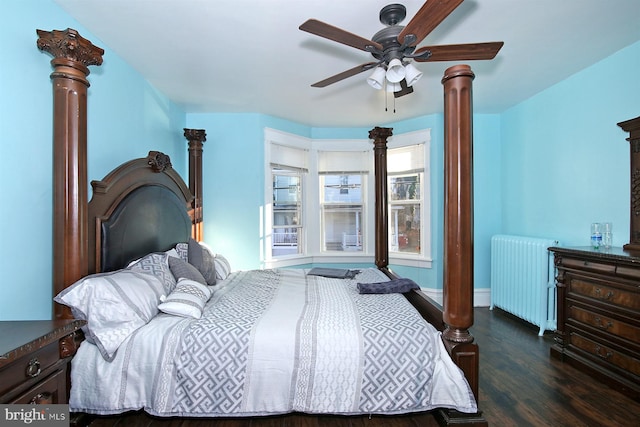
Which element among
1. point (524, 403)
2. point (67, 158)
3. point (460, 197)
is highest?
point (67, 158)

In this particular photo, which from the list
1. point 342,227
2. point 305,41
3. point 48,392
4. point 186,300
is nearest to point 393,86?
point 305,41

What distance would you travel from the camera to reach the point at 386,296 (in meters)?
2.53

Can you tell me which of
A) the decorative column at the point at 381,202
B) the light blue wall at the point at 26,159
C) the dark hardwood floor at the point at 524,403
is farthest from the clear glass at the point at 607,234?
the light blue wall at the point at 26,159

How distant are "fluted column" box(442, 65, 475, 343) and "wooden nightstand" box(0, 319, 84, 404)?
1.83 metres

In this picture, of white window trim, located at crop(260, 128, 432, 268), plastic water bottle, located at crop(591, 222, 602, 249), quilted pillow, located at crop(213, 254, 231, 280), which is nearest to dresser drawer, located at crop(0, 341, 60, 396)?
quilted pillow, located at crop(213, 254, 231, 280)

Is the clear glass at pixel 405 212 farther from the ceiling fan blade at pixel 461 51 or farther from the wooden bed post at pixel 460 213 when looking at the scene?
the wooden bed post at pixel 460 213

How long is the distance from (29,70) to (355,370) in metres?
2.40

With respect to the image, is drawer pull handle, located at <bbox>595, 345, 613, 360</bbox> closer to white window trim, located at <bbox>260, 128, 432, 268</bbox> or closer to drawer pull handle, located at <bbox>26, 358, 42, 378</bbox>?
white window trim, located at <bbox>260, 128, 432, 268</bbox>

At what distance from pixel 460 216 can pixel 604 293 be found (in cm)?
163

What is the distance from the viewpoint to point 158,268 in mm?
2457

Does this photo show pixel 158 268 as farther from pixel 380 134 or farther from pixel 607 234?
pixel 607 234

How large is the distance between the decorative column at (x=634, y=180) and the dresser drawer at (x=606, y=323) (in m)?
0.59

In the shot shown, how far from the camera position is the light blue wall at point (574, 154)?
2820 millimetres

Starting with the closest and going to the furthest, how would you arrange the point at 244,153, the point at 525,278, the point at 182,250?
the point at 182,250, the point at 525,278, the point at 244,153
